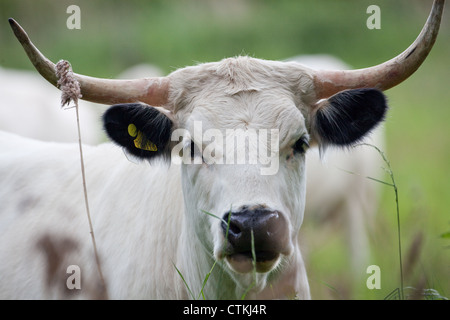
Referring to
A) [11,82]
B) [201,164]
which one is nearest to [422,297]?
[201,164]

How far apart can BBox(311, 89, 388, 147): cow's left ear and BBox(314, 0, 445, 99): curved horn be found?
5.7 inches

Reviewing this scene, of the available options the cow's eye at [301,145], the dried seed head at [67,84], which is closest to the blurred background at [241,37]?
the cow's eye at [301,145]

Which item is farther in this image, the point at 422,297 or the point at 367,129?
the point at 367,129

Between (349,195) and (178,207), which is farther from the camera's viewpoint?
(349,195)

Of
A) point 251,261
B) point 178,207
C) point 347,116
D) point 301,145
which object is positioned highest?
point 347,116

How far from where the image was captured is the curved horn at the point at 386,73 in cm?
382

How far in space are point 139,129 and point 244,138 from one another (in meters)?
0.76

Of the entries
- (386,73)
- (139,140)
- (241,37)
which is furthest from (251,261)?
(241,37)

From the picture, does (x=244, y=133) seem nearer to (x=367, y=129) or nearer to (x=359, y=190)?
(x=367, y=129)

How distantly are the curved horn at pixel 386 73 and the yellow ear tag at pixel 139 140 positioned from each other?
1.12m

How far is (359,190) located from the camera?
9.34 meters

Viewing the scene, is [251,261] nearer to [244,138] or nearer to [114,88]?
[244,138]

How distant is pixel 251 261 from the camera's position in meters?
3.38

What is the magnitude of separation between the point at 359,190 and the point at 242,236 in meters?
6.37
